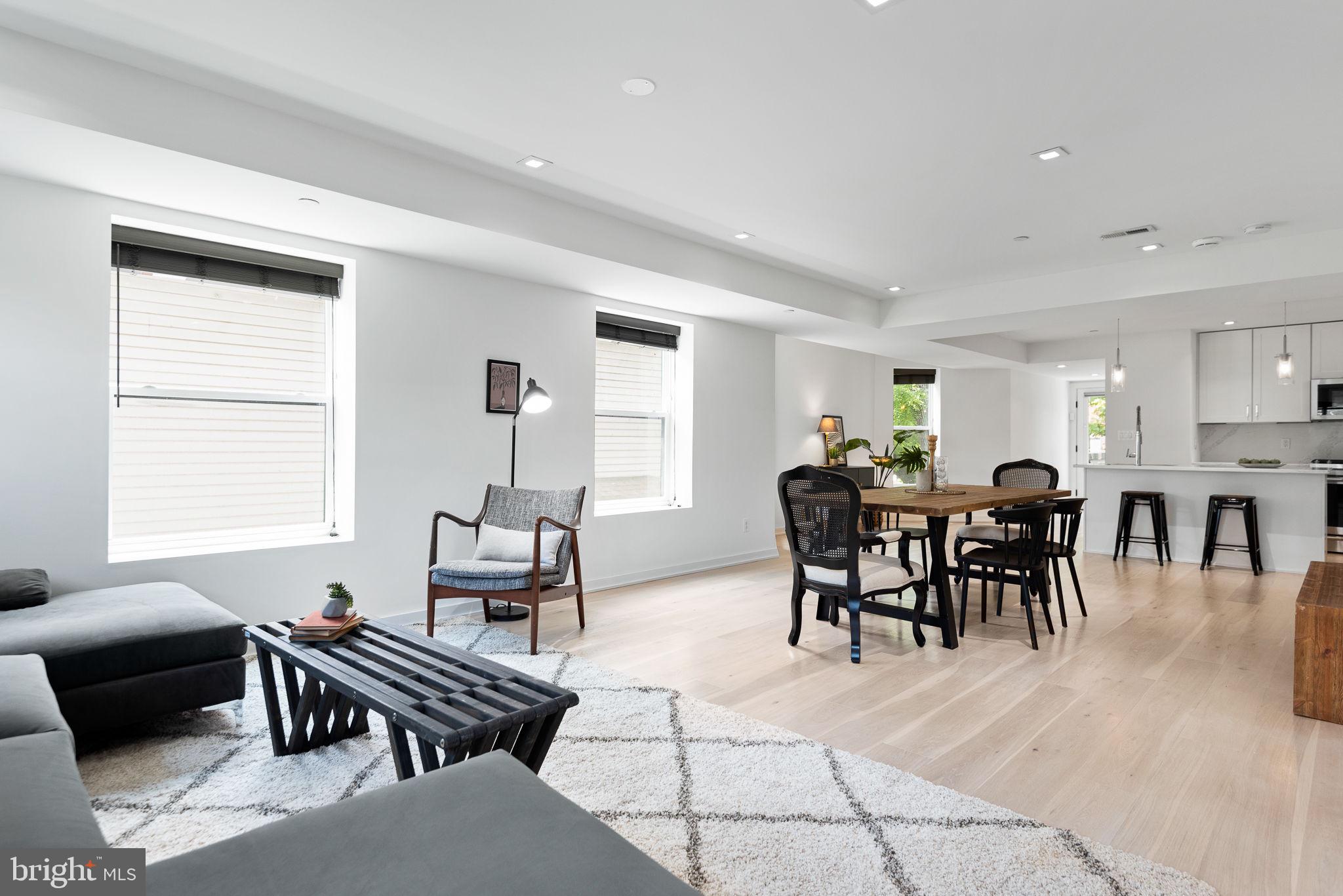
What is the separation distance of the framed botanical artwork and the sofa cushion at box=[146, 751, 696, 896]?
375cm

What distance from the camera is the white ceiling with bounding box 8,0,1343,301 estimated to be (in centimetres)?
239

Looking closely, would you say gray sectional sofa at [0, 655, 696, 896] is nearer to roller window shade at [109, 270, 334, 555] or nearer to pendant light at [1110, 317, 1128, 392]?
roller window shade at [109, 270, 334, 555]

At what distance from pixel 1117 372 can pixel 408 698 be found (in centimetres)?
719

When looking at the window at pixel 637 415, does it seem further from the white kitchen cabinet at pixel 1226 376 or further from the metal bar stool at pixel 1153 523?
the white kitchen cabinet at pixel 1226 376

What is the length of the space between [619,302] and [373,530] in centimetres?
254

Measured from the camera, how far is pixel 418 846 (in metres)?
→ 1.05

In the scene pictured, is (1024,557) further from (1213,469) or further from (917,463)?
(1213,469)

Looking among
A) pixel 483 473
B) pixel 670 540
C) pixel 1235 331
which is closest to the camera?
pixel 483 473

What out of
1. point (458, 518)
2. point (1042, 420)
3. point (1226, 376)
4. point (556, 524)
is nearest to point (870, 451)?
point (1042, 420)

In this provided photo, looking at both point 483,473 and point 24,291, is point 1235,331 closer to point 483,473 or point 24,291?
point 483,473

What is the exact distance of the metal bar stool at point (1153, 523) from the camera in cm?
678

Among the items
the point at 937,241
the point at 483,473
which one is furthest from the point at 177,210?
the point at 937,241

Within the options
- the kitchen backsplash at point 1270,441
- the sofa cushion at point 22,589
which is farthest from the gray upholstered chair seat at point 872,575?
the kitchen backsplash at point 1270,441

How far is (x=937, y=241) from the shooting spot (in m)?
4.95
